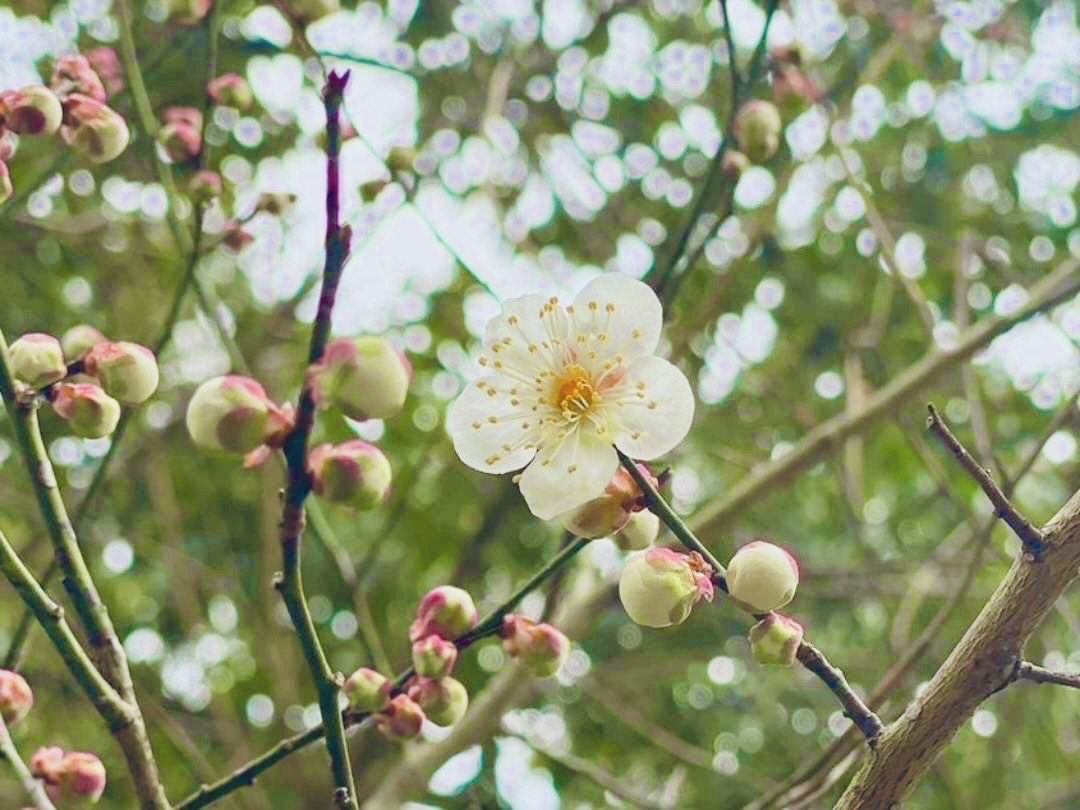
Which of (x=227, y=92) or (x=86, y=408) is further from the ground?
(x=227, y=92)

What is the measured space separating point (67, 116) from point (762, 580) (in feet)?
2.28

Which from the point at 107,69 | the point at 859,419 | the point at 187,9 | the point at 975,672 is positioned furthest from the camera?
the point at 859,419

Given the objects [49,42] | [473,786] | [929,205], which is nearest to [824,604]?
[929,205]

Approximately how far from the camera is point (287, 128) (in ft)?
8.95

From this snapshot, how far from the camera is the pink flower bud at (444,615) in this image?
86 centimetres

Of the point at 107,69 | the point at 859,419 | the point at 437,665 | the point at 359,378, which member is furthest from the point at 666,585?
the point at 859,419

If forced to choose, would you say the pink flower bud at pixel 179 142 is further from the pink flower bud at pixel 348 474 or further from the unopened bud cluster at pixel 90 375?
the pink flower bud at pixel 348 474

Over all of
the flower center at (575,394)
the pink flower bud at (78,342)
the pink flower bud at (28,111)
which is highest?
the pink flower bud at (28,111)

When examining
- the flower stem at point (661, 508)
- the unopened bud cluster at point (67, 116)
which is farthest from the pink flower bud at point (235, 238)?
the flower stem at point (661, 508)

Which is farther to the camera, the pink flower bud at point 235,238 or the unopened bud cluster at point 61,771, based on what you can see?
the pink flower bud at point 235,238

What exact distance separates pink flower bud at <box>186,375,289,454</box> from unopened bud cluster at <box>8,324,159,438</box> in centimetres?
21

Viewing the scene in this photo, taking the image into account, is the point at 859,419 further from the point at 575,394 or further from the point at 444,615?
the point at 444,615

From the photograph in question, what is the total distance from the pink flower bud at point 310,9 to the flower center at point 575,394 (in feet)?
1.33

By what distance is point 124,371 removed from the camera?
0.80m
